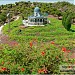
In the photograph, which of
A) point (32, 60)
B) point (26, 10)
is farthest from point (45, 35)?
point (26, 10)

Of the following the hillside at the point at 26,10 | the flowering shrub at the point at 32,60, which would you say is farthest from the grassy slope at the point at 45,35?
Answer: the flowering shrub at the point at 32,60

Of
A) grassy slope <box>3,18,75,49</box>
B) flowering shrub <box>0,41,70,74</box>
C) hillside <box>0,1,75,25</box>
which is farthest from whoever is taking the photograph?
hillside <box>0,1,75,25</box>

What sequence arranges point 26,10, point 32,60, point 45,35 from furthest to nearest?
point 26,10 < point 45,35 < point 32,60

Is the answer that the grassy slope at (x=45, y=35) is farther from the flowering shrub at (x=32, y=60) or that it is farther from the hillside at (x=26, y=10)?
the flowering shrub at (x=32, y=60)

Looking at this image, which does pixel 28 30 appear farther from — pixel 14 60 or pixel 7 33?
pixel 14 60

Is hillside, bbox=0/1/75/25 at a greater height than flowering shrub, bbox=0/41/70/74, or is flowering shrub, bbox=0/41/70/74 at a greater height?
flowering shrub, bbox=0/41/70/74

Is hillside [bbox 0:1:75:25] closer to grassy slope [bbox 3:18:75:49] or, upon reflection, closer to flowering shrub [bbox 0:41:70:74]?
grassy slope [bbox 3:18:75:49]

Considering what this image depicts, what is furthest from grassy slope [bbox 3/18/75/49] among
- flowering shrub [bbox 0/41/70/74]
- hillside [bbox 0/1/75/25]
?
flowering shrub [bbox 0/41/70/74]

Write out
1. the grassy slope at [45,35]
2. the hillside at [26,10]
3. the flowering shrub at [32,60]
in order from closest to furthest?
1. the flowering shrub at [32,60]
2. the grassy slope at [45,35]
3. the hillside at [26,10]

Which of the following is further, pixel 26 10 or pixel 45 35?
pixel 26 10

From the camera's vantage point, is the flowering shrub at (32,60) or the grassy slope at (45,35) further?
the grassy slope at (45,35)

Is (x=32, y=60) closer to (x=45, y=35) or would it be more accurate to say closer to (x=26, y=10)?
(x=45, y=35)

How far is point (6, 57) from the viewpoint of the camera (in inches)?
288

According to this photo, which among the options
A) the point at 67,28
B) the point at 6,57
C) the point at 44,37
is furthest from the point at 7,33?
the point at 6,57
